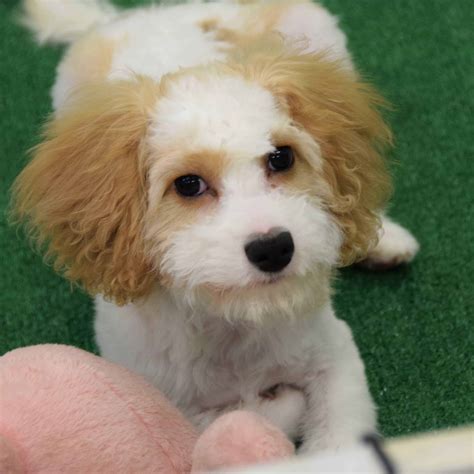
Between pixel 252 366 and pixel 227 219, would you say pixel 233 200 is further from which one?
pixel 252 366

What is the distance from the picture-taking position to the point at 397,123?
200 cm

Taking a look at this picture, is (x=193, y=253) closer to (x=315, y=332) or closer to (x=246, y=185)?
(x=246, y=185)

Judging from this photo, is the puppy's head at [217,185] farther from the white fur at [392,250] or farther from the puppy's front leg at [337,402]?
the white fur at [392,250]

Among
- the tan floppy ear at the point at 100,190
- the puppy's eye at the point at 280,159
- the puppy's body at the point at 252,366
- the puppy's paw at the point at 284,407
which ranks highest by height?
the puppy's eye at the point at 280,159

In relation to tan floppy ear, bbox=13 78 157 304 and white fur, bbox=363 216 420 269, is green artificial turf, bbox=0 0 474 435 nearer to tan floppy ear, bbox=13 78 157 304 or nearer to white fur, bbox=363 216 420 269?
white fur, bbox=363 216 420 269

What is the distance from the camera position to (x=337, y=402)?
1302 mm

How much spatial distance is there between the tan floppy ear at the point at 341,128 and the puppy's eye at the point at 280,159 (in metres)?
0.06

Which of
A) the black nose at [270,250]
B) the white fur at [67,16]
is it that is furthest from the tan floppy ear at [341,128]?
the white fur at [67,16]

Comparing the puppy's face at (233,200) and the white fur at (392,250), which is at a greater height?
the puppy's face at (233,200)

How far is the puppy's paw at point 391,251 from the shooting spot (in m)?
1.66

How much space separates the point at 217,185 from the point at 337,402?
0.52 meters

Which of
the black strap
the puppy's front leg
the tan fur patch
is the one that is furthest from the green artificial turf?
the black strap

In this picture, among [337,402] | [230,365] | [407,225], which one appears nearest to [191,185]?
[230,365]

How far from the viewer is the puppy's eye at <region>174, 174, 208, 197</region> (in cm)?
99
